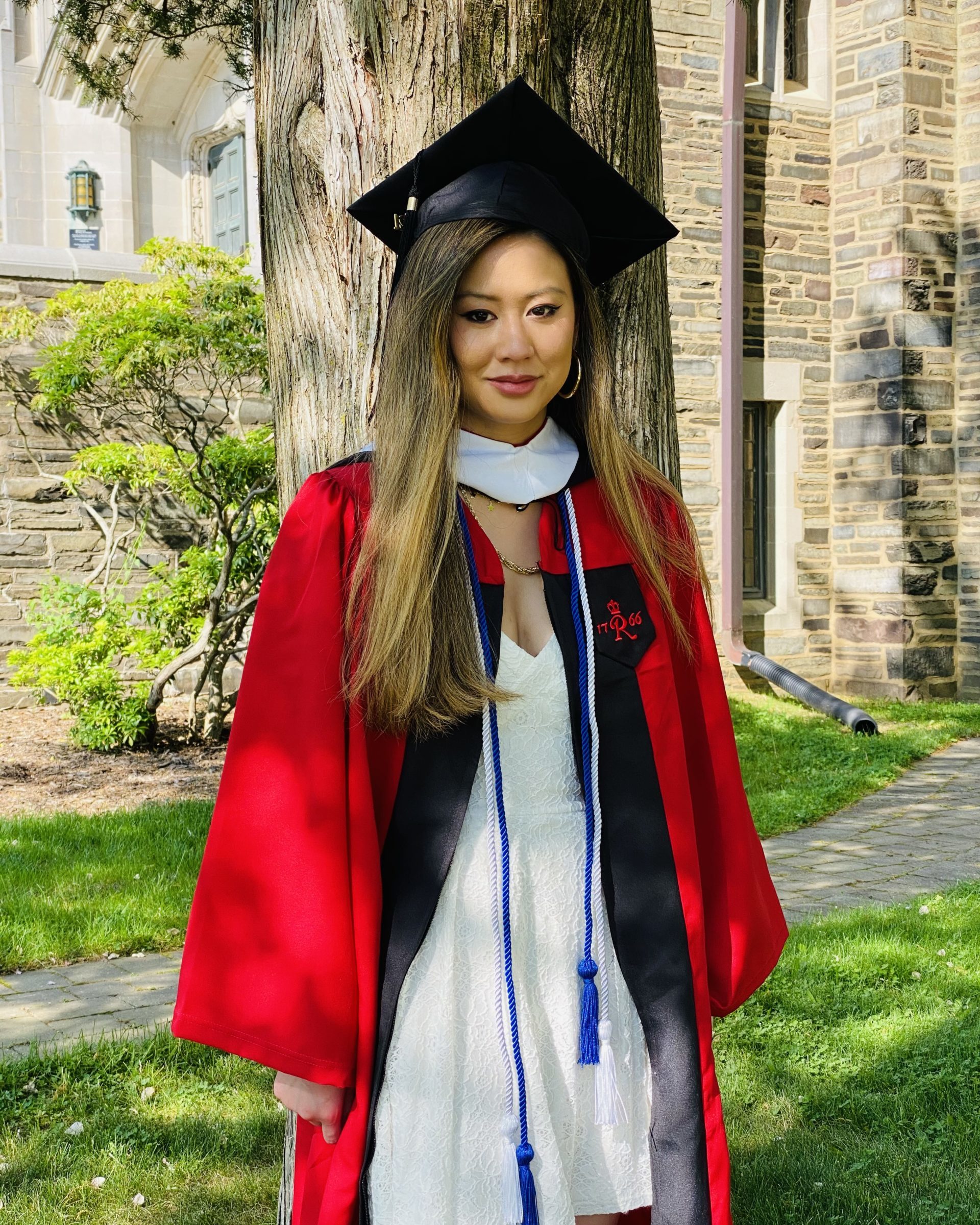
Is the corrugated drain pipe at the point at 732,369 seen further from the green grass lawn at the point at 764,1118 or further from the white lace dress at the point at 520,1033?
the white lace dress at the point at 520,1033

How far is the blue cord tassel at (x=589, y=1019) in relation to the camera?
1.79 meters

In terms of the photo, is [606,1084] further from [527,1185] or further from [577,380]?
[577,380]

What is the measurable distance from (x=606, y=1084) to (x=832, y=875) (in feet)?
13.5

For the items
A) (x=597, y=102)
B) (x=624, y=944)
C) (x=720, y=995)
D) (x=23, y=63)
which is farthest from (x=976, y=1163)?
(x=23, y=63)

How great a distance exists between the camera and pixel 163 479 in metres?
8.88

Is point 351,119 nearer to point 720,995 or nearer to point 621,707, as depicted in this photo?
point 621,707

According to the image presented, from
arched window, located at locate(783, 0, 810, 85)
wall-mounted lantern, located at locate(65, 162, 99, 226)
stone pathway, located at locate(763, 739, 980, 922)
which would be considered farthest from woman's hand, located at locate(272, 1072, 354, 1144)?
wall-mounted lantern, located at locate(65, 162, 99, 226)

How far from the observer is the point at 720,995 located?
197 cm

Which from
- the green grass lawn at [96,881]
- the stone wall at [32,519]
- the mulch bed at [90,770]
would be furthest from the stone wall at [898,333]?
the green grass lawn at [96,881]

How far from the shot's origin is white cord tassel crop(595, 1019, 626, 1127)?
5.87ft

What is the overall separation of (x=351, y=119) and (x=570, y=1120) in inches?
66.1

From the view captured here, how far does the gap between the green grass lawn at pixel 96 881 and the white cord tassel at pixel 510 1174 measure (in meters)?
2.98

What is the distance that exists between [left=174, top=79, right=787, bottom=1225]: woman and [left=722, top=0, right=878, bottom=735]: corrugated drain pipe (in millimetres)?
8539

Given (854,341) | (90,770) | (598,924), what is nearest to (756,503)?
(854,341)
